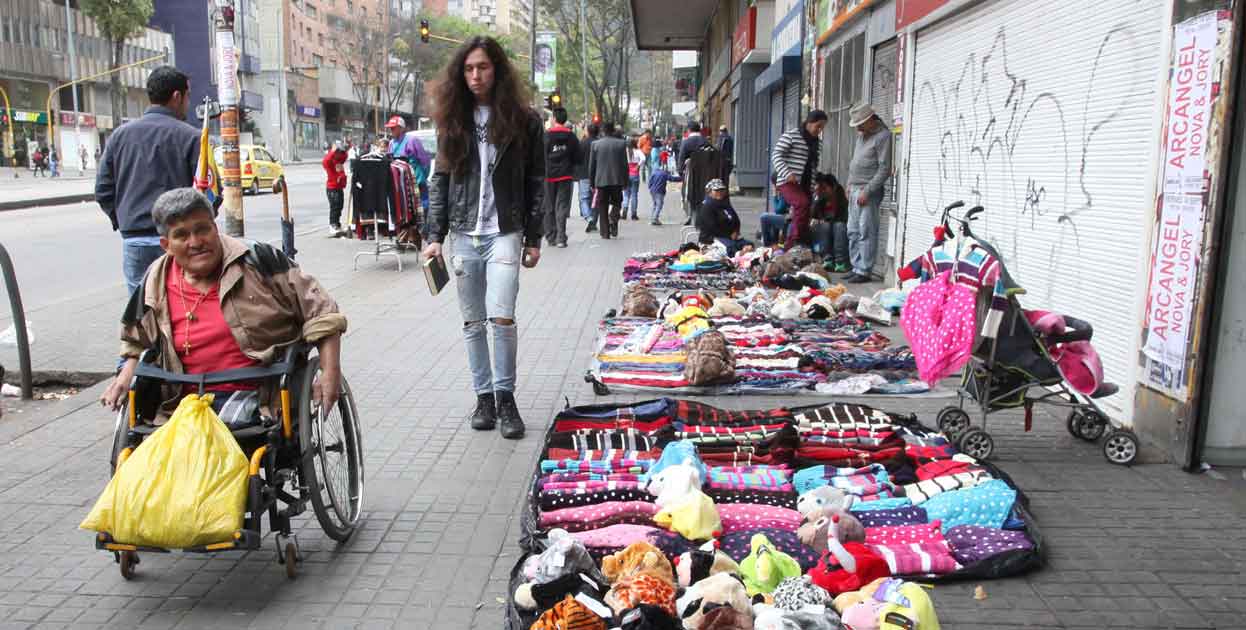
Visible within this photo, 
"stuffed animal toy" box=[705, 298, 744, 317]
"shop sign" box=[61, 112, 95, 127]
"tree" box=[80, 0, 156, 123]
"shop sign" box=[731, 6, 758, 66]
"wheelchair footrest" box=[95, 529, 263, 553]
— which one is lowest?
"stuffed animal toy" box=[705, 298, 744, 317]

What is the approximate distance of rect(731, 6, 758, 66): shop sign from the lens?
23.7 m

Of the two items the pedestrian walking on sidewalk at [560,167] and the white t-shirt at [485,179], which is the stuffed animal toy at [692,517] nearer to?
the white t-shirt at [485,179]

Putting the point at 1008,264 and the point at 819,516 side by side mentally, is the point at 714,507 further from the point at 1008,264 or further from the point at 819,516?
the point at 1008,264

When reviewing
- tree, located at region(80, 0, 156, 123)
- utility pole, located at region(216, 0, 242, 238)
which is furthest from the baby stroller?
tree, located at region(80, 0, 156, 123)

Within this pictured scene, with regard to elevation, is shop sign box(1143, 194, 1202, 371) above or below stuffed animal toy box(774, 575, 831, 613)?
above

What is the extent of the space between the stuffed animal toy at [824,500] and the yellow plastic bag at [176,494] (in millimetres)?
2225

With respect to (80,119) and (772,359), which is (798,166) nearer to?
(772,359)

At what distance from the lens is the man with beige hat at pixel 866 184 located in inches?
440

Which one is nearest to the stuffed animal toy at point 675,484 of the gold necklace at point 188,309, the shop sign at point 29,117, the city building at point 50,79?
the gold necklace at point 188,309

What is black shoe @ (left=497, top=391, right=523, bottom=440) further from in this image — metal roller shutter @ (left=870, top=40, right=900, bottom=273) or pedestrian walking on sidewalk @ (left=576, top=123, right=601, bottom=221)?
pedestrian walking on sidewalk @ (left=576, top=123, right=601, bottom=221)

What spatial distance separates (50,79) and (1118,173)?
62.7 m

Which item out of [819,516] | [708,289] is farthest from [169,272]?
[708,289]

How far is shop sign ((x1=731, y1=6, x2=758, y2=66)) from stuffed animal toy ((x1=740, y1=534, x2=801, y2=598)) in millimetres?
21390

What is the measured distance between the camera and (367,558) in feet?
13.2
